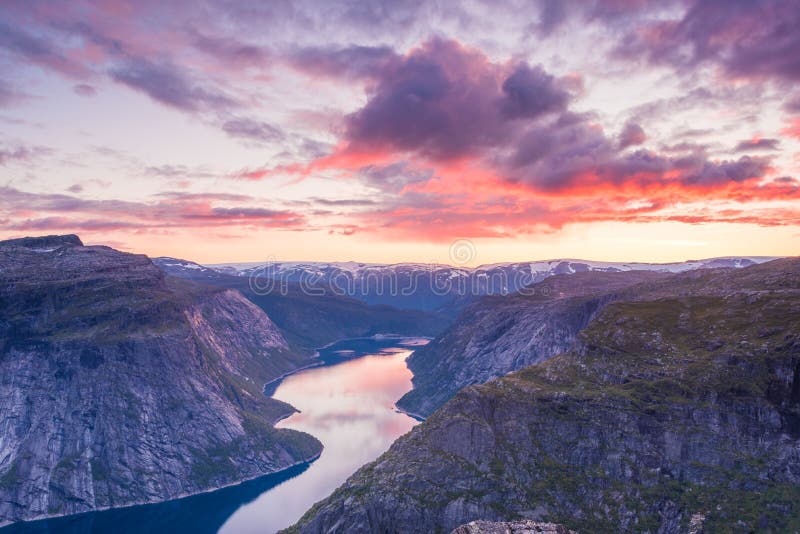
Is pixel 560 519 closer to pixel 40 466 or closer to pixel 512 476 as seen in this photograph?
pixel 512 476

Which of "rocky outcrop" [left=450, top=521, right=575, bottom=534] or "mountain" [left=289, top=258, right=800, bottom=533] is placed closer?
"rocky outcrop" [left=450, top=521, right=575, bottom=534]

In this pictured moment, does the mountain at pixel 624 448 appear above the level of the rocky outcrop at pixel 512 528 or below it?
below

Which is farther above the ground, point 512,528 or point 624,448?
point 512,528

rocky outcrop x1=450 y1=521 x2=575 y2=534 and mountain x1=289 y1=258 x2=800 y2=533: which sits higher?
rocky outcrop x1=450 y1=521 x2=575 y2=534

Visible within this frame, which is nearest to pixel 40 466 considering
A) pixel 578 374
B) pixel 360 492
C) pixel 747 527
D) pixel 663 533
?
pixel 360 492

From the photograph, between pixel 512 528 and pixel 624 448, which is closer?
pixel 512 528
